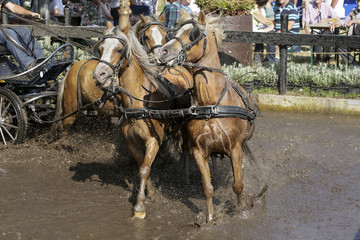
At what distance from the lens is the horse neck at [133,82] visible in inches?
232

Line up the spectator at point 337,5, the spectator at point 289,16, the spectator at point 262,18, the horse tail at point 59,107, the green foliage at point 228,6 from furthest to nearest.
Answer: the spectator at point 337,5 < the spectator at point 262,18 < the spectator at point 289,16 < the green foliage at point 228,6 < the horse tail at point 59,107

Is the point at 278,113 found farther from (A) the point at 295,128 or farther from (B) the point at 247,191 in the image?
(B) the point at 247,191

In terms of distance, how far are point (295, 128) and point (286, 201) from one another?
11.2 ft

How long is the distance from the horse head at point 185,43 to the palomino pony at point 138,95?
0.71 metres

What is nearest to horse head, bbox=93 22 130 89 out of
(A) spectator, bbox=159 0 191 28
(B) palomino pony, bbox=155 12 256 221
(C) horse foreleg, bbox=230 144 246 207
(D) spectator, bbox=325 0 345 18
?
(B) palomino pony, bbox=155 12 256 221

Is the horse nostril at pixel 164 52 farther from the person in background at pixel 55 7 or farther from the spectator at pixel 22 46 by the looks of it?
the person in background at pixel 55 7

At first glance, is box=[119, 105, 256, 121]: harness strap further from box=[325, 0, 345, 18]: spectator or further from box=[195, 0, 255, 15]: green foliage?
box=[325, 0, 345, 18]: spectator

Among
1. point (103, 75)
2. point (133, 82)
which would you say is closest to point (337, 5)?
point (133, 82)

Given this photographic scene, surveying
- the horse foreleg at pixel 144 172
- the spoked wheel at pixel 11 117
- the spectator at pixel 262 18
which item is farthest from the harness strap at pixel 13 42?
the spectator at pixel 262 18

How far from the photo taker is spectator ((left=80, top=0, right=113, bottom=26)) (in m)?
13.5

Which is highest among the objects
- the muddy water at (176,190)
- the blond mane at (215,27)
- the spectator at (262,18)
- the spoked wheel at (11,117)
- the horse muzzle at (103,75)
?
the blond mane at (215,27)

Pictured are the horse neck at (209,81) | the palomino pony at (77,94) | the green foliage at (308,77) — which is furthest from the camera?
the green foliage at (308,77)

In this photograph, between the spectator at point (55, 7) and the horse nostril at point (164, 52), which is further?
the spectator at point (55, 7)

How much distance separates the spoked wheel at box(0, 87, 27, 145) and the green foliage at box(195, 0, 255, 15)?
17.9 ft
